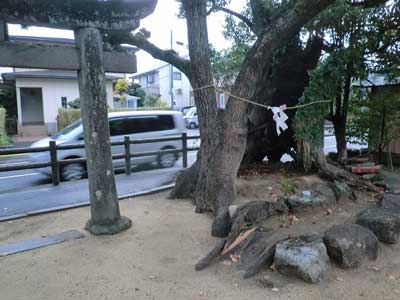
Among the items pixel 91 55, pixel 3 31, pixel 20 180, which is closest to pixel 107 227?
pixel 91 55

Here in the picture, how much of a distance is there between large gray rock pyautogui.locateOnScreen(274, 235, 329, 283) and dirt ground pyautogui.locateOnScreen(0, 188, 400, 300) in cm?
8

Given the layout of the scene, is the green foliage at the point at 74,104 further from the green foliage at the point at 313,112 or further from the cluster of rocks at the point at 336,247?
the cluster of rocks at the point at 336,247

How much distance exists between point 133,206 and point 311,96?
352 centimetres

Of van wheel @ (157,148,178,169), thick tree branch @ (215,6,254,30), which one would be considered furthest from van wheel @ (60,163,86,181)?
thick tree branch @ (215,6,254,30)

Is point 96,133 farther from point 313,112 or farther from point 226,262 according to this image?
point 313,112

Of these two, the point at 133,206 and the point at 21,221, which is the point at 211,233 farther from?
the point at 21,221

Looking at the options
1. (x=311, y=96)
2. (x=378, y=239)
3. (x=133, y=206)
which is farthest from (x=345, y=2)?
(x=133, y=206)

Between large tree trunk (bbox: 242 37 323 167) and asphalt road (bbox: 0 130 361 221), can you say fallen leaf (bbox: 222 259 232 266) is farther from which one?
large tree trunk (bbox: 242 37 323 167)

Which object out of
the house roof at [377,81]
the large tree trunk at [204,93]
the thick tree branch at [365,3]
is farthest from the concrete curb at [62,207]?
the house roof at [377,81]

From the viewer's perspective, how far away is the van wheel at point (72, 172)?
7953 mm

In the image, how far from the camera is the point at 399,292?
9.59 ft

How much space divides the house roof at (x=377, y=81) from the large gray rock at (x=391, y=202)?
12.4 ft

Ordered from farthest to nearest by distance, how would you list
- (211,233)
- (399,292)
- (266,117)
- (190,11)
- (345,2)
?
(266,117), (345,2), (190,11), (211,233), (399,292)

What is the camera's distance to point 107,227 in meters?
4.28
